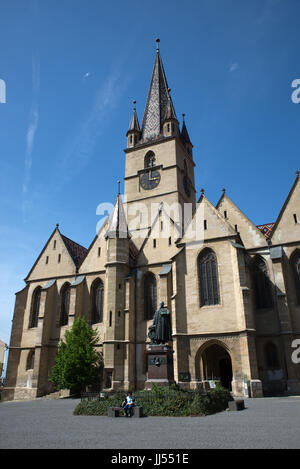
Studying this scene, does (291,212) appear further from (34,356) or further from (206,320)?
(34,356)

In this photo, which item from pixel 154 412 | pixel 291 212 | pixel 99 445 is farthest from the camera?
pixel 291 212

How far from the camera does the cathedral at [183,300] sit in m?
24.1

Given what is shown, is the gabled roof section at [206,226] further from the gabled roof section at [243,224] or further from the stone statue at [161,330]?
the stone statue at [161,330]

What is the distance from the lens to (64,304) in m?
33.0

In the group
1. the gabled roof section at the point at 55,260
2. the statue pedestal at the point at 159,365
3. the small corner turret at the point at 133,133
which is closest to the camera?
the statue pedestal at the point at 159,365

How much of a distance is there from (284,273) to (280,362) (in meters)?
6.33

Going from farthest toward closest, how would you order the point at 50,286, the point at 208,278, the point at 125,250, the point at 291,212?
the point at 50,286
the point at 125,250
the point at 291,212
the point at 208,278

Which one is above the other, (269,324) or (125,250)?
(125,250)

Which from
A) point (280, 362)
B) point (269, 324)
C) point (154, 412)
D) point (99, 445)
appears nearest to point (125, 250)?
point (269, 324)

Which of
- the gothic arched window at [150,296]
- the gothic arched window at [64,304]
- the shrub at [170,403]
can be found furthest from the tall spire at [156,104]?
the shrub at [170,403]

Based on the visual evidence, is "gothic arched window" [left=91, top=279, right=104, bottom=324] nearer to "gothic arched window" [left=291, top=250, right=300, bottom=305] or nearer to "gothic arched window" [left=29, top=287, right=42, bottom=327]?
"gothic arched window" [left=29, top=287, right=42, bottom=327]

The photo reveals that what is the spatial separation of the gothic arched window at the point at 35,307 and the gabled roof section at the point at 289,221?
22719mm

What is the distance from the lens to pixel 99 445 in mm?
7965

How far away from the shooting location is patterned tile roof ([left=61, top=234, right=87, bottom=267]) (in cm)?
3479
